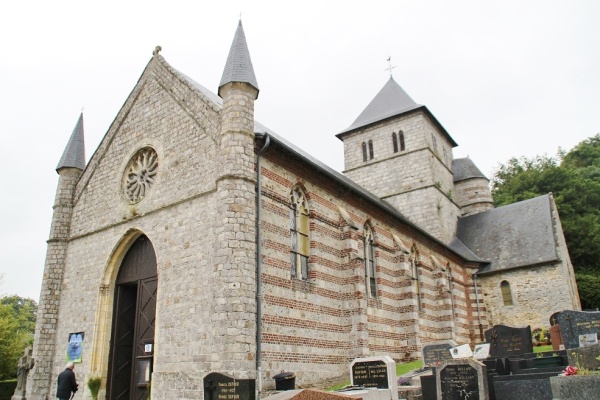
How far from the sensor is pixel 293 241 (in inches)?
589

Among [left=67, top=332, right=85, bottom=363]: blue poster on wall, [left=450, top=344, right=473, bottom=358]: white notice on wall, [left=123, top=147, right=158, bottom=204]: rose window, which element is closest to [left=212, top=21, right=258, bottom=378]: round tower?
[left=123, top=147, right=158, bottom=204]: rose window

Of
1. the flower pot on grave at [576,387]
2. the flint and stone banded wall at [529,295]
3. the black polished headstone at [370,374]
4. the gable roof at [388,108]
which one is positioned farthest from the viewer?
the gable roof at [388,108]

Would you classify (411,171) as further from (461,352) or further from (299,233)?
(461,352)

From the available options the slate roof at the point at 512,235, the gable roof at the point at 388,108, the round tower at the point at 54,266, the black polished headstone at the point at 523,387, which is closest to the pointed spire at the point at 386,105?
the gable roof at the point at 388,108

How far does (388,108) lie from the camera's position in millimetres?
32812

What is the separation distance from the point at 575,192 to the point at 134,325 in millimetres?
37264

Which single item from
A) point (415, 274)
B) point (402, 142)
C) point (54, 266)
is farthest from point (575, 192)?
point (54, 266)

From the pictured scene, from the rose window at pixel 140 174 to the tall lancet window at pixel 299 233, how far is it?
439 centimetres

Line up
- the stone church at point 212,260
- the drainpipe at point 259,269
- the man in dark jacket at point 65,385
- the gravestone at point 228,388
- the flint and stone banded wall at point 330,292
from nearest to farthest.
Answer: the gravestone at point 228,388
the drainpipe at point 259,269
the stone church at point 212,260
the man in dark jacket at point 65,385
the flint and stone banded wall at point 330,292

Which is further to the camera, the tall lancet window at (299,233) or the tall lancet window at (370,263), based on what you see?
the tall lancet window at (370,263)

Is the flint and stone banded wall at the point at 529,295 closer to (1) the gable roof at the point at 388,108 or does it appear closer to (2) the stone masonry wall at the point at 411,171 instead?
(2) the stone masonry wall at the point at 411,171

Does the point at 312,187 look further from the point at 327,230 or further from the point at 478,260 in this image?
the point at 478,260

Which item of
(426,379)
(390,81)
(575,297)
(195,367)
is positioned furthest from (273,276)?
(390,81)

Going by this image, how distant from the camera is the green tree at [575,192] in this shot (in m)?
34.7
